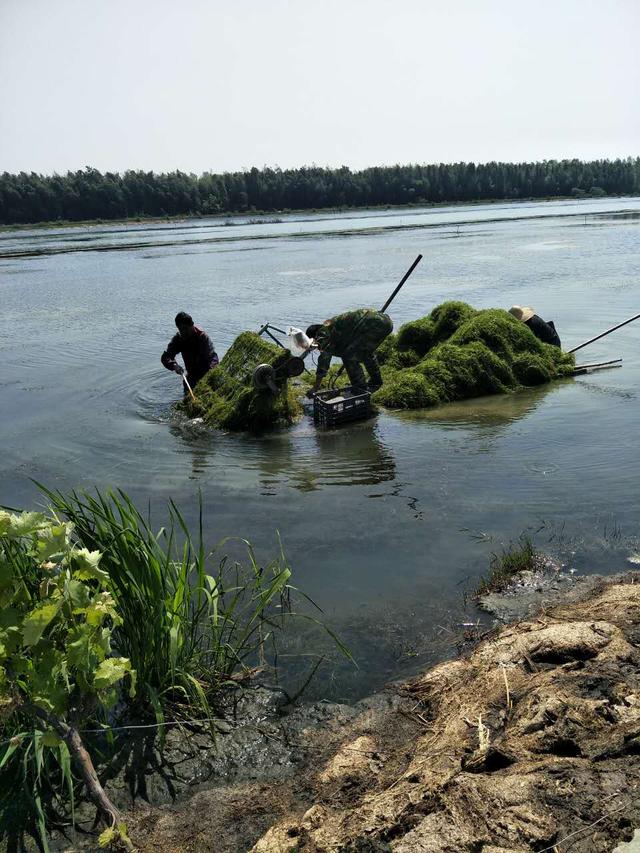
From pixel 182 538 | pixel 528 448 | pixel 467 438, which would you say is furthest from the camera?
pixel 467 438

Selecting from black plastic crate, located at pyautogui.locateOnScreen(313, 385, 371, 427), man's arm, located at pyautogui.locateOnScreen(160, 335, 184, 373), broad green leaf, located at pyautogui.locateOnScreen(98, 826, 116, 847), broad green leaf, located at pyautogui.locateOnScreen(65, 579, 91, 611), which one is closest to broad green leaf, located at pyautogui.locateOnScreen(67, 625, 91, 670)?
broad green leaf, located at pyautogui.locateOnScreen(65, 579, 91, 611)

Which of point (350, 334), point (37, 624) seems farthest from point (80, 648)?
point (350, 334)

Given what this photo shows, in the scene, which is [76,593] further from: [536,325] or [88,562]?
[536,325]

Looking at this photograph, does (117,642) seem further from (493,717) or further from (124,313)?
(124,313)

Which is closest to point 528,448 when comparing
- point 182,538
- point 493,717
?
point 182,538

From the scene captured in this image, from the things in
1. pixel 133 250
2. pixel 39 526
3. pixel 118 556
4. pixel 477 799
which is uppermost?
pixel 133 250

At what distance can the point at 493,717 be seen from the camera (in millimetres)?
3543

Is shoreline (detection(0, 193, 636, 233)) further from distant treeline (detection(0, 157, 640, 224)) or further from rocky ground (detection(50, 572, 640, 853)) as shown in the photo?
rocky ground (detection(50, 572, 640, 853))

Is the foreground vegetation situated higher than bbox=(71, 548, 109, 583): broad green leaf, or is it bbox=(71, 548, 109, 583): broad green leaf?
bbox=(71, 548, 109, 583): broad green leaf

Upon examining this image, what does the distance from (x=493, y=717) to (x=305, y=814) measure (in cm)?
106

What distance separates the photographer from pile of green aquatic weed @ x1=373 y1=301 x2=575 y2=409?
11555 mm

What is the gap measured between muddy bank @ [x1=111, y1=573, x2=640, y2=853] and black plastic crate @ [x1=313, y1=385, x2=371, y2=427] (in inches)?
235

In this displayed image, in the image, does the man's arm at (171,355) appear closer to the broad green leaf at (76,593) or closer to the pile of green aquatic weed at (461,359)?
the pile of green aquatic weed at (461,359)

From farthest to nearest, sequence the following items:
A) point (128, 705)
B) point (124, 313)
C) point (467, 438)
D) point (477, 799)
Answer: point (124, 313) < point (467, 438) < point (128, 705) < point (477, 799)
